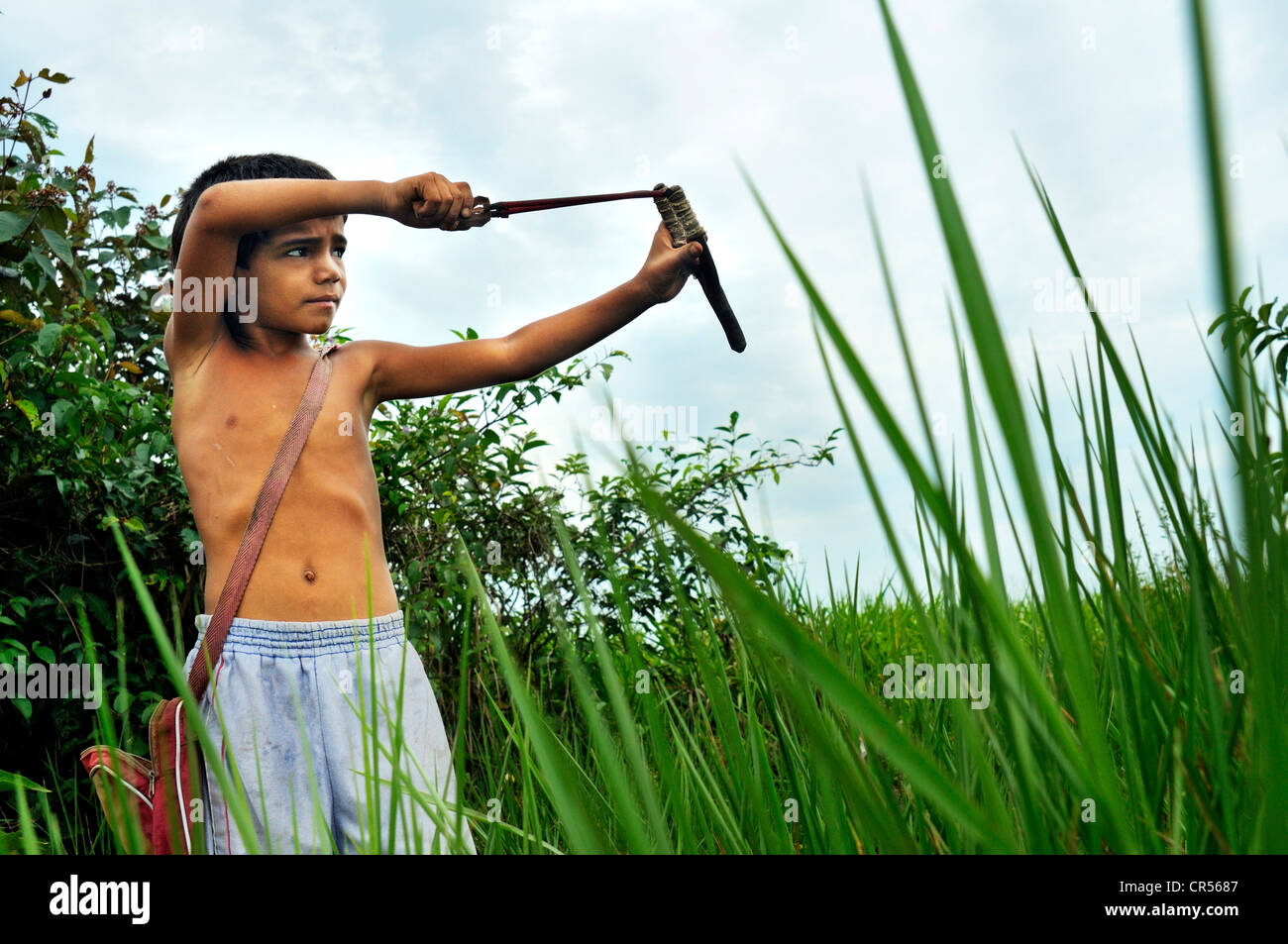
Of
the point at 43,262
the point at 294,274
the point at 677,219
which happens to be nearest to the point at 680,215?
the point at 677,219

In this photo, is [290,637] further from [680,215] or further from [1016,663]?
[1016,663]

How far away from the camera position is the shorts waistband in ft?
5.08

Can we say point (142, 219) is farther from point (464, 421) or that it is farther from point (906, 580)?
point (906, 580)

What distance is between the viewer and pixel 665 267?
185 centimetres

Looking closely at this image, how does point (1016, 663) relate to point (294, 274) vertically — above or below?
below

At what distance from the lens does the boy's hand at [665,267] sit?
1838 mm

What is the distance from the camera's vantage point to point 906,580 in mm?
304

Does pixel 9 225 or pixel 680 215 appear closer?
pixel 680 215

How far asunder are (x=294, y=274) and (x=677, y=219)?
30.2 inches

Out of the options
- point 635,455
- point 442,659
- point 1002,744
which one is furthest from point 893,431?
point 442,659

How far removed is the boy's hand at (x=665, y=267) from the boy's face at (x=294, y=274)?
627mm
